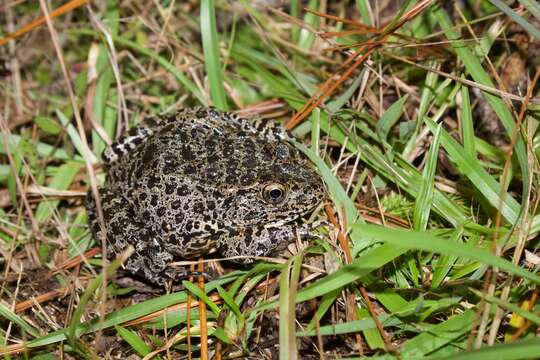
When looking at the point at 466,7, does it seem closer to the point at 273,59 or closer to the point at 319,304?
the point at 273,59

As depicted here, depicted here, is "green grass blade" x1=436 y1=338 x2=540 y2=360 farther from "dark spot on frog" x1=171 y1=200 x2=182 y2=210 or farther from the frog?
"dark spot on frog" x1=171 y1=200 x2=182 y2=210

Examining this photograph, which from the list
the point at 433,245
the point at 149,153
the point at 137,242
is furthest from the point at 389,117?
the point at 137,242

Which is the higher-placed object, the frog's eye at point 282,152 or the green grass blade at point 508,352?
the frog's eye at point 282,152

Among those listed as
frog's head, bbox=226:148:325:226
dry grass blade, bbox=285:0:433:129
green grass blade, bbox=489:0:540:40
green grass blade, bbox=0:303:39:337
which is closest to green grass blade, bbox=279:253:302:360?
frog's head, bbox=226:148:325:226

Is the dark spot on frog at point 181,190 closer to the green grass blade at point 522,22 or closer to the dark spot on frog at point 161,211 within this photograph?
the dark spot on frog at point 161,211

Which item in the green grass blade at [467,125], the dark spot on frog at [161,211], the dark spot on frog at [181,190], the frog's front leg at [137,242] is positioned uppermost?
the green grass blade at [467,125]

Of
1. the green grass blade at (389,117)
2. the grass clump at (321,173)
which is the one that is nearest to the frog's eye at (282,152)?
the grass clump at (321,173)

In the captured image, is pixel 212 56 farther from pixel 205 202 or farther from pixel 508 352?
pixel 508 352
